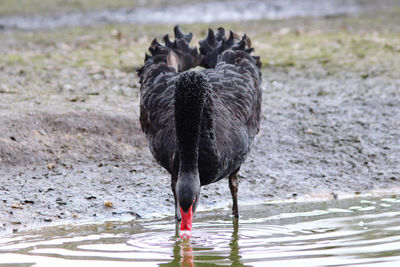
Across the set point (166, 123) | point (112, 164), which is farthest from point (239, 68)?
point (112, 164)

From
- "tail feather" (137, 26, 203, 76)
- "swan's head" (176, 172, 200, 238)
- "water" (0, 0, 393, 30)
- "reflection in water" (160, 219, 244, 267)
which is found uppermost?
"water" (0, 0, 393, 30)

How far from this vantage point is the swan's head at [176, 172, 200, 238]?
5238 mm

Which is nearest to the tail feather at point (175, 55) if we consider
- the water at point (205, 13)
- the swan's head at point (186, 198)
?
the swan's head at point (186, 198)

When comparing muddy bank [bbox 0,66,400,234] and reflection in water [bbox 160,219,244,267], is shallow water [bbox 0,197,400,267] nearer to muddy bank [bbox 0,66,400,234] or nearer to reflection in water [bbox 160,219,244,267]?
reflection in water [bbox 160,219,244,267]

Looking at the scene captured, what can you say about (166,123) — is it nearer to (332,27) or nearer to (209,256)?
(209,256)

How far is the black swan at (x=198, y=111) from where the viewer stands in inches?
213

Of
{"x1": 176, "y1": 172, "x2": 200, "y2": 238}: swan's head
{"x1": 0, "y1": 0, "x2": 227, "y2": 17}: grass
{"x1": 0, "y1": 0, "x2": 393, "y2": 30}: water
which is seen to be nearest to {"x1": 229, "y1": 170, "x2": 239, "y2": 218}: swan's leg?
{"x1": 176, "y1": 172, "x2": 200, "y2": 238}: swan's head

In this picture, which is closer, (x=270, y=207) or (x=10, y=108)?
(x=270, y=207)

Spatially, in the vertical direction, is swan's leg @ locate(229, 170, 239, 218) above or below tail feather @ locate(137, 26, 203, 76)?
below

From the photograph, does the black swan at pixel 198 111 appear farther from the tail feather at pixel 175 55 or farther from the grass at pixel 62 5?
the grass at pixel 62 5

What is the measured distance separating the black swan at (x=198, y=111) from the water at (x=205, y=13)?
9.30m

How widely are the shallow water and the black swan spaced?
0.89ft

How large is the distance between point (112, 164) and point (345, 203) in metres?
2.38

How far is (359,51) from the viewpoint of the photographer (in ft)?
39.2
